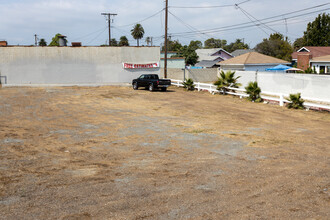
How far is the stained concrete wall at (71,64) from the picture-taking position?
120 ft

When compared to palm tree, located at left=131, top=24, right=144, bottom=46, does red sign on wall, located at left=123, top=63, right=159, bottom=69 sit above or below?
below

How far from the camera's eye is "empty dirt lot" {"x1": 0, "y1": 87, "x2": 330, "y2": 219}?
598cm

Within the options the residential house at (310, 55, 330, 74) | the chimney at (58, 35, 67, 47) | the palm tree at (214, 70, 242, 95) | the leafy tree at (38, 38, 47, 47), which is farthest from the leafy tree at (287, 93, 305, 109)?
the leafy tree at (38, 38, 47, 47)

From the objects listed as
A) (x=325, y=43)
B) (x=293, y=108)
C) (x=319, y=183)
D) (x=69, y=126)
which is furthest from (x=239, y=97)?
(x=325, y=43)

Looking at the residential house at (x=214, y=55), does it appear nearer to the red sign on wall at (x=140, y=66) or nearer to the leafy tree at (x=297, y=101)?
the red sign on wall at (x=140, y=66)

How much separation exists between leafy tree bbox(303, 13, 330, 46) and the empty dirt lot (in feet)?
187

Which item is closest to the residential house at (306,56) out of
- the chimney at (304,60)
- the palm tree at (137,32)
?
the chimney at (304,60)

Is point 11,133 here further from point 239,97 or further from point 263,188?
point 239,97

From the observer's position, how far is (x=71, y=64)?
38031mm

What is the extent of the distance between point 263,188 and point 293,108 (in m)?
15.1

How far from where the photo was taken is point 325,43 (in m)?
66.0

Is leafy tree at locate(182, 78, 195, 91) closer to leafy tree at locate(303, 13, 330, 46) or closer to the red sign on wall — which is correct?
the red sign on wall

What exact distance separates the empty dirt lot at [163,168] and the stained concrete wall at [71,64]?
21918 mm

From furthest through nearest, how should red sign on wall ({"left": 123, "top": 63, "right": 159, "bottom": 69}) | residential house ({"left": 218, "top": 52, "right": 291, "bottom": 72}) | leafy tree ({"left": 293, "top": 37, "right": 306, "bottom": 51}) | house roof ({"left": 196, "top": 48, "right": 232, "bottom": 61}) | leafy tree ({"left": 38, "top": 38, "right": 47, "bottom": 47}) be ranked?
leafy tree ({"left": 38, "top": 38, "right": 47, "bottom": 47}) < leafy tree ({"left": 293, "top": 37, "right": 306, "bottom": 51}) < house roof ({"left": 196, "top": 48, "right": 232, "bottom": 61}) < residential house ({"left": 218, "top": 52, "right": 291, "bottom": 72}) < red sign on wall ({"left": 123, "top": 63, "right": 159, "bottom": 69})
